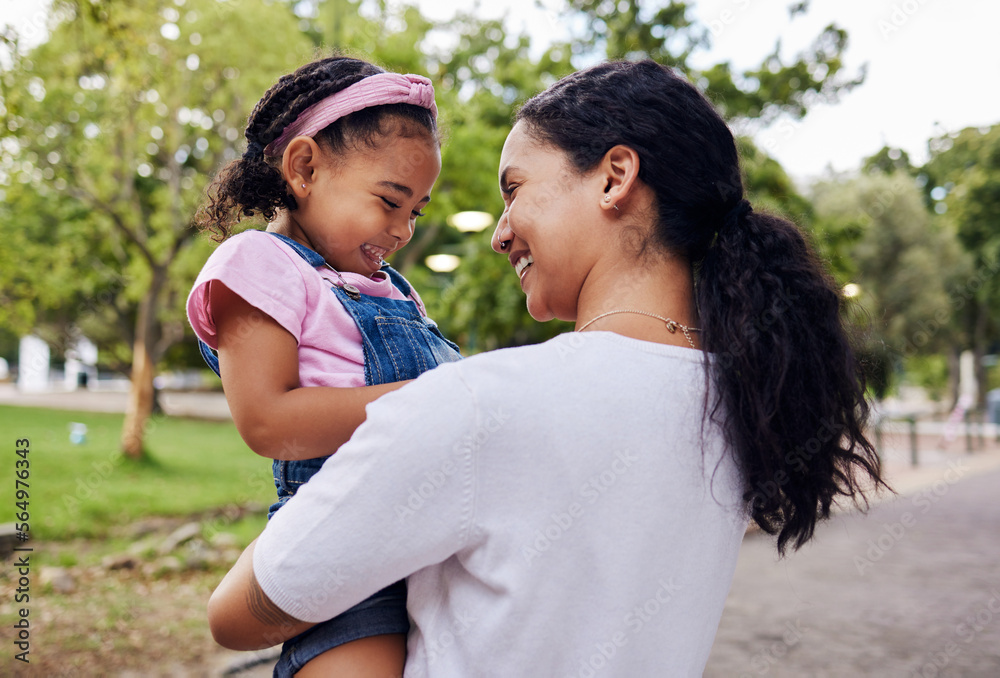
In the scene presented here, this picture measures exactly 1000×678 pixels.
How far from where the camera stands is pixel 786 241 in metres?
1.29

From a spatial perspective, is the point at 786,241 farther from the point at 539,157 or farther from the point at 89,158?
the point at 89,158

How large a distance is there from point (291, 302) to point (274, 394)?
17 cm

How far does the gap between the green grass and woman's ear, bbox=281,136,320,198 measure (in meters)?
9.04

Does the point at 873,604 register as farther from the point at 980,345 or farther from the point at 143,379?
the point at 980,345

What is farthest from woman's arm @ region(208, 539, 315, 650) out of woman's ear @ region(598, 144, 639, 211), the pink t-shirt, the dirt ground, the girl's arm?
the dirt ground

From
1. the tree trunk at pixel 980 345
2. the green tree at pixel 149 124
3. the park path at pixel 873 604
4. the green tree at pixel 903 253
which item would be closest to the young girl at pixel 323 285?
the park path at pixel 873 604

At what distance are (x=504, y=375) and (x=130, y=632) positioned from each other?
6.24 metres

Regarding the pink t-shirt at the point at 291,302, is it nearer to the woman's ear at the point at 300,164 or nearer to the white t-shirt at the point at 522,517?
the woman's ear at the point at 300,164

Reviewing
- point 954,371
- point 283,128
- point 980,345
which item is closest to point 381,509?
point 283,128

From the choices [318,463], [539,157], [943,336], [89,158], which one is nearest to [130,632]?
[318,463]

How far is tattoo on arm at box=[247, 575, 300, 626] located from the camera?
100cm

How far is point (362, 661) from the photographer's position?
1.14 meters

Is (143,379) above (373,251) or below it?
below

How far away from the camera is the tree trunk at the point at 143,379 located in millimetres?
12969
